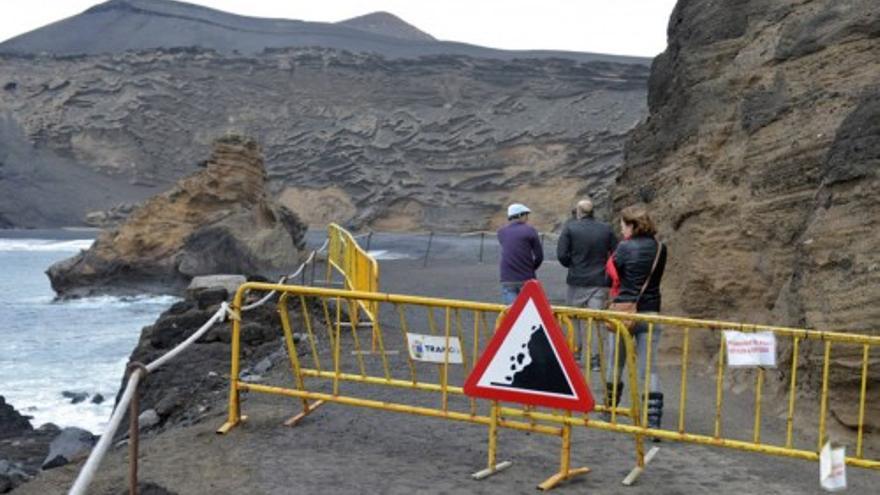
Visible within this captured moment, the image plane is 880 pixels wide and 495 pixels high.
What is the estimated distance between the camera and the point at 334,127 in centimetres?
10800

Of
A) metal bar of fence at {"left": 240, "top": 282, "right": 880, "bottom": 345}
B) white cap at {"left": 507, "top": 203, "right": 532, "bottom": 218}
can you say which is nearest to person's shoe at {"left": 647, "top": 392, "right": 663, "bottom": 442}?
metal bar of fence at {"left": 240, "top": 282, "right": 880, "bottom": 345}

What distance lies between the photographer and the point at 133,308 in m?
34.6

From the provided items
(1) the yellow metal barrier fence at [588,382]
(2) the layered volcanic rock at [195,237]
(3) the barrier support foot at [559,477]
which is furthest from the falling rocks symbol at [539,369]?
(2) the layered volcanic rock at [195,237]

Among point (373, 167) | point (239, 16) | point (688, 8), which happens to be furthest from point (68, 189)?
point (688, 8)

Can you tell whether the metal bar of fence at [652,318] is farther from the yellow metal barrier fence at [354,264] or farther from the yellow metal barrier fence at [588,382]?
the yellow metal barrier fence at [354,264]

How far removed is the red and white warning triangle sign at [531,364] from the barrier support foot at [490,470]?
456 millimetres

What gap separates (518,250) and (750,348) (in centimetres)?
409

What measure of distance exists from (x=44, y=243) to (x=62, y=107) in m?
34.5

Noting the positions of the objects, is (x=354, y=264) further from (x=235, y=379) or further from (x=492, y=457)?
(x=492, y=457)

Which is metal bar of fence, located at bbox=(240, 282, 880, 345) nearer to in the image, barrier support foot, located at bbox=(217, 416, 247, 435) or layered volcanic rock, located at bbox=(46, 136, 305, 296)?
barrier support foot, located at bbox=(217, 416, 247, 435)

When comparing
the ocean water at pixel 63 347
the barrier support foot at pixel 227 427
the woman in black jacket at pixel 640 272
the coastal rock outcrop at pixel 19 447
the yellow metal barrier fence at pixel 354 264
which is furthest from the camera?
the ocean water at pixel 63 347

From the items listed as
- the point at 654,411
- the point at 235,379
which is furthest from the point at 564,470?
the point at 235,379

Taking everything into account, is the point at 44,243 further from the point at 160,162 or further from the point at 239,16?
the point at 239,16

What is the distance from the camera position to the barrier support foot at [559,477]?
20.7 ft
